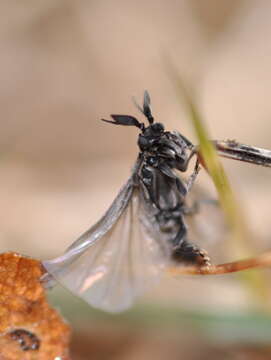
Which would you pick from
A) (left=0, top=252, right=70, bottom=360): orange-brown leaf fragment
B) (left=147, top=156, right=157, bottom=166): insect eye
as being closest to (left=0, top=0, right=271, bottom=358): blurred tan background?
(left=147, top=156, right=157, bottom=166): insect eye

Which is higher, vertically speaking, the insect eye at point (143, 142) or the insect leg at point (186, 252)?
the insect eye at point (143, 142)

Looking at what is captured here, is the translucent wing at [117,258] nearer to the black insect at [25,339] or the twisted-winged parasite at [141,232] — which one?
the twisted-winged parasite at [141,232]

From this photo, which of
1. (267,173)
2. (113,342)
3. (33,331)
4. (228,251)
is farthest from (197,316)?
(267,173)

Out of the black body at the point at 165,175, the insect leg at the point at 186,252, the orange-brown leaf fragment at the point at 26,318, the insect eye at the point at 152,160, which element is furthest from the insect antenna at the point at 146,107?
the orange-brown leaf fragment at the point at 26,318

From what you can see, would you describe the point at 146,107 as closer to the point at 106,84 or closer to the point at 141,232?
the point at 141,232

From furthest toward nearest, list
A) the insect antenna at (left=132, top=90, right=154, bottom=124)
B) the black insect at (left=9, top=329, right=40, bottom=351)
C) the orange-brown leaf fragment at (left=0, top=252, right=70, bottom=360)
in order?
the insect antenna at (left=132, top=90, right=154, bottom=124)
the black insect at (left=9, top=329, right=40, bottom=351)
the orange-brown leaf fragment at (left=0, top=252, right=70, bottom=360)

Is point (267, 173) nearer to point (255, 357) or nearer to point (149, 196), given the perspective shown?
point (255, 357)

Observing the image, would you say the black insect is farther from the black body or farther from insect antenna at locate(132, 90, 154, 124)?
insect antenna at locate(132, 90, 154, 124)
